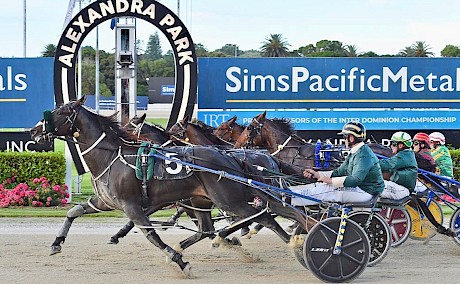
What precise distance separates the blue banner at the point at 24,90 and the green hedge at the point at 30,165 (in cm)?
73

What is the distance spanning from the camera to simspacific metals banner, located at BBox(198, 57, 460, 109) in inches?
602

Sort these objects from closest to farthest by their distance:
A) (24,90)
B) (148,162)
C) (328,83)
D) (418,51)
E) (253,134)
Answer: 1. (148,162)
2. (253,134)
3. (24,90)
4. (328,83)
5. (418,51)

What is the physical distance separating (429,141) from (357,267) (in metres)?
3.88

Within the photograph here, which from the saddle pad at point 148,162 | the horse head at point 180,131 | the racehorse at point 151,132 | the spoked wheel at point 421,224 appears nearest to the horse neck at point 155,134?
the racehorse at point 151,132

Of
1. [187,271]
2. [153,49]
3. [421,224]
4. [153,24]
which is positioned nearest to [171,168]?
[187,271]

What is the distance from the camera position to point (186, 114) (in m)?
14.0

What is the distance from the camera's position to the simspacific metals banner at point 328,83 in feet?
50.2

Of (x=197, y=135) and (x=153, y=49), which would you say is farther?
(x=153, y=49)

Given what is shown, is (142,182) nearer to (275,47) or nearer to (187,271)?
(187,271)

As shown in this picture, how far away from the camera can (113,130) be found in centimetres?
851

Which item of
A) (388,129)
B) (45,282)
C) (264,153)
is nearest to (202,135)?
(264,153)

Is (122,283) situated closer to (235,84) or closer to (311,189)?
(311,189)

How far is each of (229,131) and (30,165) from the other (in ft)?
14.3

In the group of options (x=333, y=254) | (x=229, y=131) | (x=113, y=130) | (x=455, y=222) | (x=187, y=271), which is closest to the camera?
(x=333, y=254)
